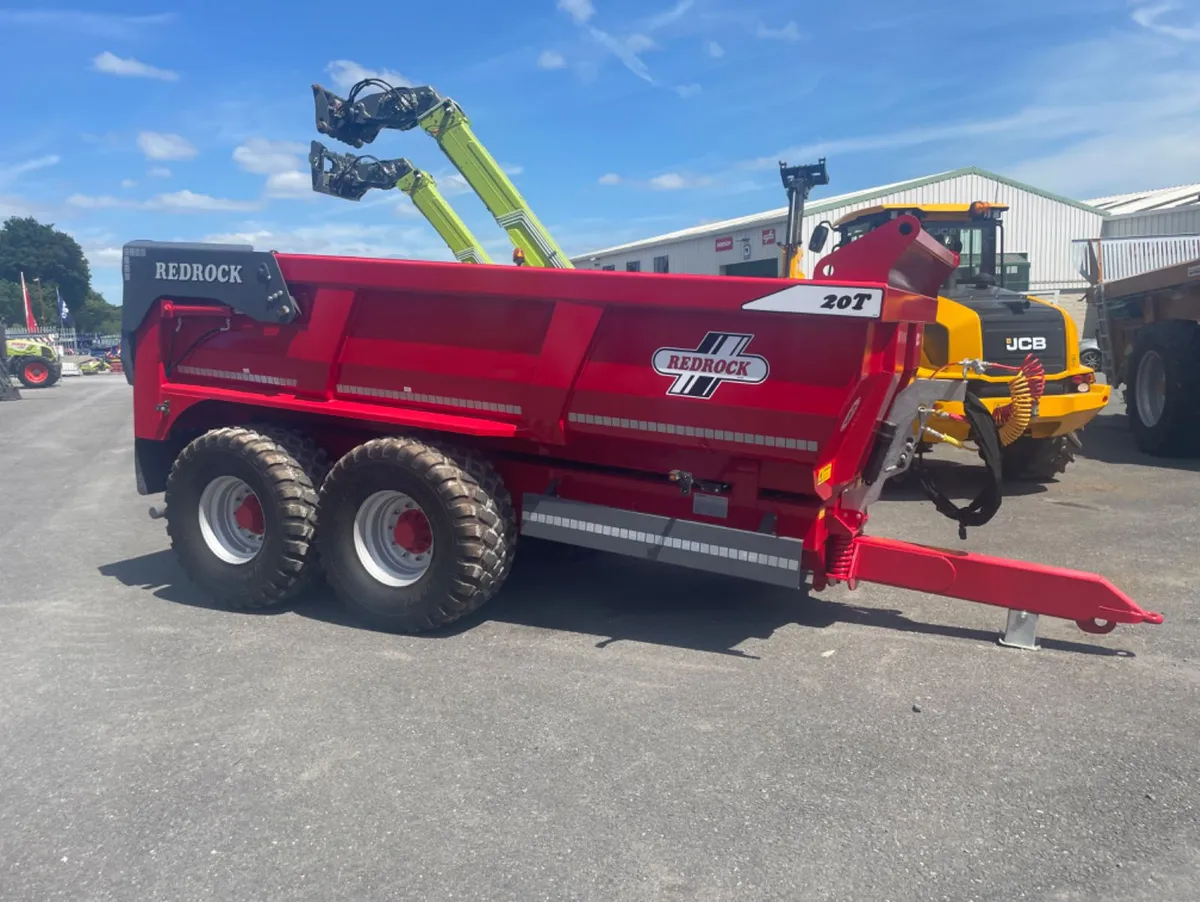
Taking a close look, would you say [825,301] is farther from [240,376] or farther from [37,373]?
[37,373]

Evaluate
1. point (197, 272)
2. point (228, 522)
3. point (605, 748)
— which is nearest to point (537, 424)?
point (605, 748)

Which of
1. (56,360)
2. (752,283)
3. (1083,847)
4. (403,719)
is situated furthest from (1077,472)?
(56,360)

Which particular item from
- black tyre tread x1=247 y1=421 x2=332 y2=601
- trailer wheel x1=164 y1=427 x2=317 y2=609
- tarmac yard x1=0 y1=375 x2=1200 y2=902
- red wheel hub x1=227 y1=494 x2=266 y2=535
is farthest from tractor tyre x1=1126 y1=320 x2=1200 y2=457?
red wheel hub x1=227 y1=494 x2=266 y2=535

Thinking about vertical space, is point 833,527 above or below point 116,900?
above

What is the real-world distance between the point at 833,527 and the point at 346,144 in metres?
7.28

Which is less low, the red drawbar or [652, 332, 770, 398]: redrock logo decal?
[652, 332, 770, 398]: redrock logo decal

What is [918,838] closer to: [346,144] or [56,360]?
[346,144]

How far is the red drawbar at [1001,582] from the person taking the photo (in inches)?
178

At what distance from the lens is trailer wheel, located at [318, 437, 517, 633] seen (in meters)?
4.95

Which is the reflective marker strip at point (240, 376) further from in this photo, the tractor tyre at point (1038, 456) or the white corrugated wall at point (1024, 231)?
the white corrugated wall at point (1024, 231)

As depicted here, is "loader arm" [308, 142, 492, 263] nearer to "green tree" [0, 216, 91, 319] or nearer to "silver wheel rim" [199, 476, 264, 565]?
"silver wheel rim" [199, 476, 264, 565]

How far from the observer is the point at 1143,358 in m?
10.6

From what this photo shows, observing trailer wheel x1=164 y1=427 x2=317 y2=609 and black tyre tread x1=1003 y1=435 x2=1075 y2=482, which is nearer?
trailer wheel x1=164 y1=427 x2=317 y2=609

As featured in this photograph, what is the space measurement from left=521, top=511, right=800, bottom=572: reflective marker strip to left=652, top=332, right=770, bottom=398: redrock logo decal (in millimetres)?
772
